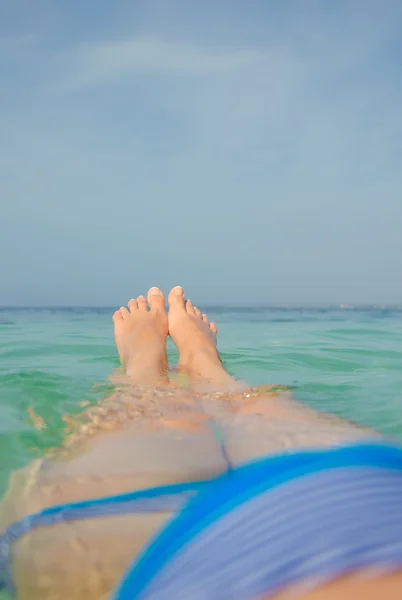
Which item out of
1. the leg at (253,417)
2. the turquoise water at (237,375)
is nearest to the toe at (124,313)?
the turquoise water at (237,375)

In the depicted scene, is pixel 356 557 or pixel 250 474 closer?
pixel 356 557

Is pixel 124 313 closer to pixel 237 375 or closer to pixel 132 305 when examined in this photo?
pixel 132 305

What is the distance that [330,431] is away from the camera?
1433mm

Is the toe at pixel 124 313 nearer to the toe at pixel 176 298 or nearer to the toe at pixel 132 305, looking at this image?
the toe at pixel 132 305

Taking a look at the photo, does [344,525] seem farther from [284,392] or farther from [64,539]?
[284,392]

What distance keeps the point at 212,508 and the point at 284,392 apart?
155 centimetres

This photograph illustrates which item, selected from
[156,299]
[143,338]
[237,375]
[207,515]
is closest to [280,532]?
[207,515]

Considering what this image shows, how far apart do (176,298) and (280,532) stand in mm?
3112

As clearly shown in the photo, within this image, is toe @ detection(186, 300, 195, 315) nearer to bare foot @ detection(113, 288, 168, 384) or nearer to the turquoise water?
bare foot @ detection(113, 288, 168, 384)

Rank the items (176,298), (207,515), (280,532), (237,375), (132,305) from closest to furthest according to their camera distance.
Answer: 1. (280,532)
2. (207,515)
3. (237,375)
4. (176,298)
5. (132,305)

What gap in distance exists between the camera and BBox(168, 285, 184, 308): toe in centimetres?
373

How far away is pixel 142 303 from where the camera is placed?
157 inches

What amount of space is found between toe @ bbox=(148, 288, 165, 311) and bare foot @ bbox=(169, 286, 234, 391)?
0.32 ft

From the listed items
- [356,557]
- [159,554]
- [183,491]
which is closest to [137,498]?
[183,491]
